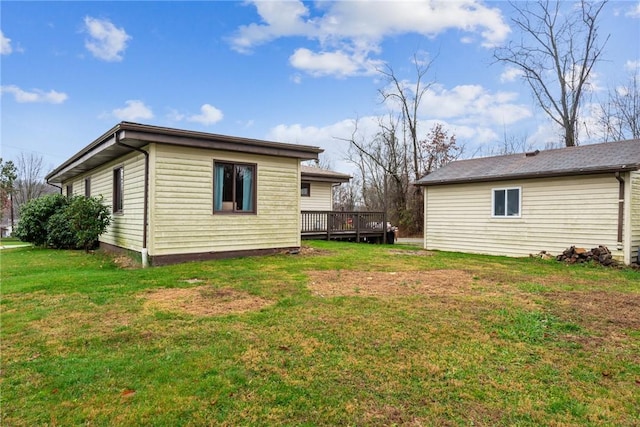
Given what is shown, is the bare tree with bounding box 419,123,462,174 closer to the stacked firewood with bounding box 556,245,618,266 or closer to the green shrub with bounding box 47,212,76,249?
the stacked firewood with bounding box 556,245,618,266

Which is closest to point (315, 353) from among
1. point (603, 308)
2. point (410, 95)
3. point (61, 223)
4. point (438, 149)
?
point (603, 308)

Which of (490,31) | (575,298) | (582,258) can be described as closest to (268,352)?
(575,298)

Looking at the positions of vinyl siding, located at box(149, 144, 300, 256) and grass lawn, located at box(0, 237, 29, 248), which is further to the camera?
grass lawn, located at box(0, 237, 29, 248)

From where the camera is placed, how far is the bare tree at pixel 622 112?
1959 cm

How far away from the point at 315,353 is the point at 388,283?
323 centimetres

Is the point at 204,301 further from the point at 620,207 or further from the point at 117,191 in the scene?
the point at 620,207

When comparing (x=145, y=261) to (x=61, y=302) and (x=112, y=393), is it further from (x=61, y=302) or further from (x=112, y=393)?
(x=112, y=393)

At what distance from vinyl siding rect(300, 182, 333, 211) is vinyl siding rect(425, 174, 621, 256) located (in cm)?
636

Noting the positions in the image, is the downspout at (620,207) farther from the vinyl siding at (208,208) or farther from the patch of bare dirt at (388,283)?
the vinyl siding at (208,208)

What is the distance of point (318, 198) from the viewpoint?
61.5ft

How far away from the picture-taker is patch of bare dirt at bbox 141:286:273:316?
4.42 m

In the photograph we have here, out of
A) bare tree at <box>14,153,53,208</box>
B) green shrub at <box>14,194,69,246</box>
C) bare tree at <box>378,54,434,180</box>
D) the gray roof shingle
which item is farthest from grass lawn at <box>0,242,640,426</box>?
bare tree at <box>14,153,53,208</box>

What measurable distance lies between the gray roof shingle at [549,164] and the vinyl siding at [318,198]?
21.2 feet

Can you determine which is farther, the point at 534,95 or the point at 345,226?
the point at 534,95
